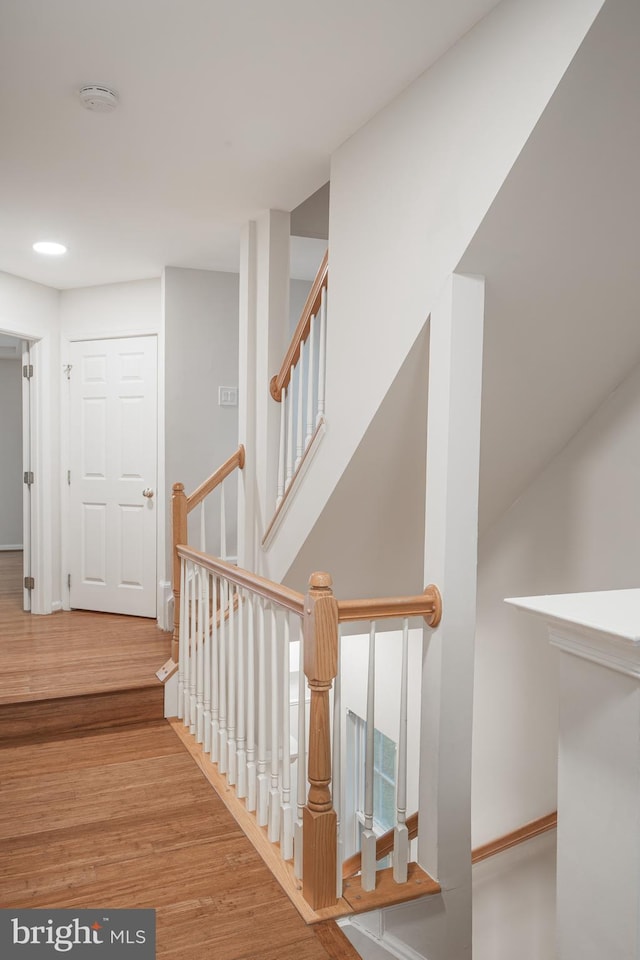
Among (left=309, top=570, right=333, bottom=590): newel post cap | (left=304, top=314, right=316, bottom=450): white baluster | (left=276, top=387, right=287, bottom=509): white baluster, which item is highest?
(left=304, top=314, right=316, bottom=450): white baluster

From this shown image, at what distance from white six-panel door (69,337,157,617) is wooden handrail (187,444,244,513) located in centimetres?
138

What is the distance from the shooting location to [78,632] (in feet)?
15.5

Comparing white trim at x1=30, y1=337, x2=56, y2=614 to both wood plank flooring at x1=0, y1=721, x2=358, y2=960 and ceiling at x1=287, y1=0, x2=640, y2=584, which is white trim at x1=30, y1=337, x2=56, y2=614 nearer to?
wood plank flooring at x1=0, y1=721, x2=358, y2=960

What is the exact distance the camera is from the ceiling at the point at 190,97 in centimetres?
204

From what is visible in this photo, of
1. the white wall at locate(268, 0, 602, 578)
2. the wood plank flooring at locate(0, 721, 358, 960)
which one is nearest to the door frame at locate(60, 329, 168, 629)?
the wood plank flooring at locate(0, 721, 358, 960)

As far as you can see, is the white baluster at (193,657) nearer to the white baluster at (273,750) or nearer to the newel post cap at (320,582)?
the white baluster at (273,750)

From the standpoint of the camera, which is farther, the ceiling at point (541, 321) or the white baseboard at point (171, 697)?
the white baseboard at point (171, 697)

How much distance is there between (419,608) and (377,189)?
1566 mm

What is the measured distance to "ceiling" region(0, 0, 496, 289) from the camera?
2.04 meters

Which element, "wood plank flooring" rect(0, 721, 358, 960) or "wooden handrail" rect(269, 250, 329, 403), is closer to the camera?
"wood plank flooring" rect(0, 721, 358, 960)

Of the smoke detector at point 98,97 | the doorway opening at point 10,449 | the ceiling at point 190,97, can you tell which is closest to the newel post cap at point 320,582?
the ceiling at point 190,97

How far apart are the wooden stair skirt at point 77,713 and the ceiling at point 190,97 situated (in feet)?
8.36

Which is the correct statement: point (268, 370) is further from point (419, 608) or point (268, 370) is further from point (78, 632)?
point (78, 632)

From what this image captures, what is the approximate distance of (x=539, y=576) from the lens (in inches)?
131
